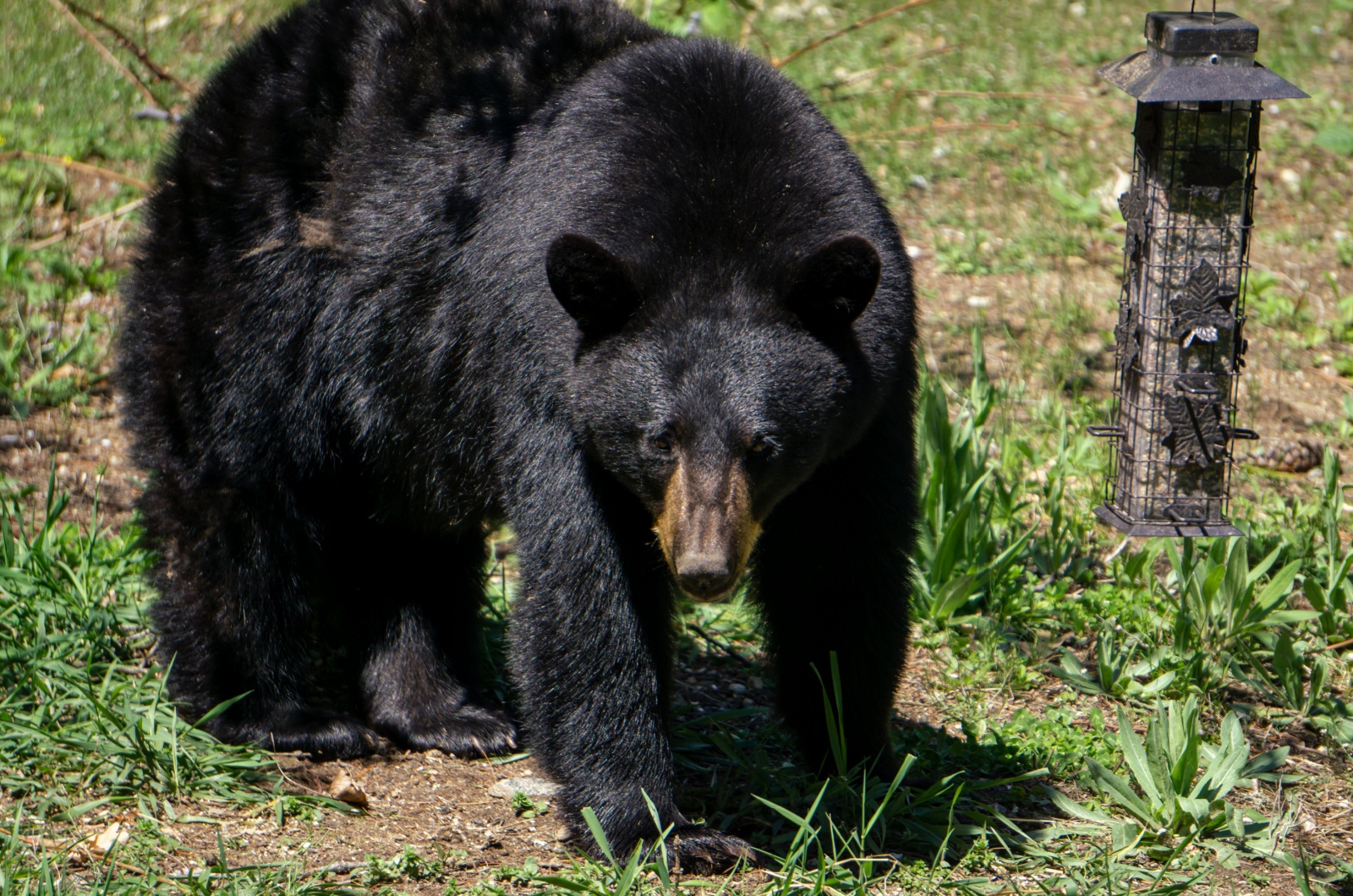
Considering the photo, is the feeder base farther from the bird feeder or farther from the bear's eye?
the bear's eye

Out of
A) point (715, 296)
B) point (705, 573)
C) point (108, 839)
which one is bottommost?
point (108, 839)

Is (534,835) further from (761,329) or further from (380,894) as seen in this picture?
(761,329)

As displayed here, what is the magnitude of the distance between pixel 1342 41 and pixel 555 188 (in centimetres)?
902

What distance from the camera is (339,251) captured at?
3.81m

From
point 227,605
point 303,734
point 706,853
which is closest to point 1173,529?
point 706,853

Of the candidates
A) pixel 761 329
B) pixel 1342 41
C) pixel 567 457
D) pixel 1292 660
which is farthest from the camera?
pixel 1342 41

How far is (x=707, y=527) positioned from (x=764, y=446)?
0.24 m

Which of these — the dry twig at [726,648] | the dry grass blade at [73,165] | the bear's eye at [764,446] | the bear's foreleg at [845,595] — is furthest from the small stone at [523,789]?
the dry grass blade at [73,165]

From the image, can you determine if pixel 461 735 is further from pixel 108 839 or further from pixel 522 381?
pixel 522 381

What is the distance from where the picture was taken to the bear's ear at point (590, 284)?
2941 millimetres

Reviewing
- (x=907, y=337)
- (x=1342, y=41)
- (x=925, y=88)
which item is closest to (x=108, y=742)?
(x=907, y=337)

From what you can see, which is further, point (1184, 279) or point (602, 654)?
point (1184, 279)

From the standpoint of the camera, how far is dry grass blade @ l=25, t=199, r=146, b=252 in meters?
6.75

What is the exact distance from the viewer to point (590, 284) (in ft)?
9.91
